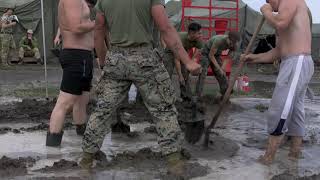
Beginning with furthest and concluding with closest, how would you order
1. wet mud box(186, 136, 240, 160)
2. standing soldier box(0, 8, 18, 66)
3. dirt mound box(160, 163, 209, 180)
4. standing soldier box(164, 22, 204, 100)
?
standing soldier box(0, 8, 18, 66)
standing soldier box(164, 22, 204, 100)
wet mud box(186, 136, 240, 160)
dirt mound box(160, 163, 209, 180)

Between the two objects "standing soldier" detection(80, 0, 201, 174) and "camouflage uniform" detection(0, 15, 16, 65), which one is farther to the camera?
"camouflage uniform" detection(0, 15, 16, 65)

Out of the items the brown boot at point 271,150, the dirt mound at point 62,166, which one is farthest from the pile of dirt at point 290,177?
the dirt mound at point 62,166

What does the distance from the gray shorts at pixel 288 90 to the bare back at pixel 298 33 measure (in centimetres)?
8

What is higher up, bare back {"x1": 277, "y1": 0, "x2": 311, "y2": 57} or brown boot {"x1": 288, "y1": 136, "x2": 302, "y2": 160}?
bare back {"x1": 277, "y1": 0, "x2": 311, "y2": 57}

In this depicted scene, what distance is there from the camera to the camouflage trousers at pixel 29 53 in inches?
831

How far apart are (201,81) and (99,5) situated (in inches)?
196

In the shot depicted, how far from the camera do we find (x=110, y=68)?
5.12 m

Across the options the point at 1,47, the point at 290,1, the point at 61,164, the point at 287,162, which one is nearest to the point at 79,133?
the point at 61,164

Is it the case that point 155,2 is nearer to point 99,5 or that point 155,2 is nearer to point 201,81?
point 99,5

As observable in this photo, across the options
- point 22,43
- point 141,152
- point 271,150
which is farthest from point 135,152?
point 22,43

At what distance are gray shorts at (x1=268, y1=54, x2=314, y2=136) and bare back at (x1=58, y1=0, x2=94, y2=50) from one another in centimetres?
212

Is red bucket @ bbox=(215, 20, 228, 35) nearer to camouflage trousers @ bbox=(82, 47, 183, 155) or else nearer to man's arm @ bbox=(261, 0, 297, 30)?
man's arm @ bbox=(261, 0, 297, 30)

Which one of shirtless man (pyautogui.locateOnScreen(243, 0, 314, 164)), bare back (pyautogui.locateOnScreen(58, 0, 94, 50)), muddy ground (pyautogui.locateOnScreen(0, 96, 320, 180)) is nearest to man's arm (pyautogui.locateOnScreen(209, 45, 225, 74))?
muddy ground (pyautogui.locateOnScreen(0, 96, 320, 180))

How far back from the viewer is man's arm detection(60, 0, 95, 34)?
575 centimetres
